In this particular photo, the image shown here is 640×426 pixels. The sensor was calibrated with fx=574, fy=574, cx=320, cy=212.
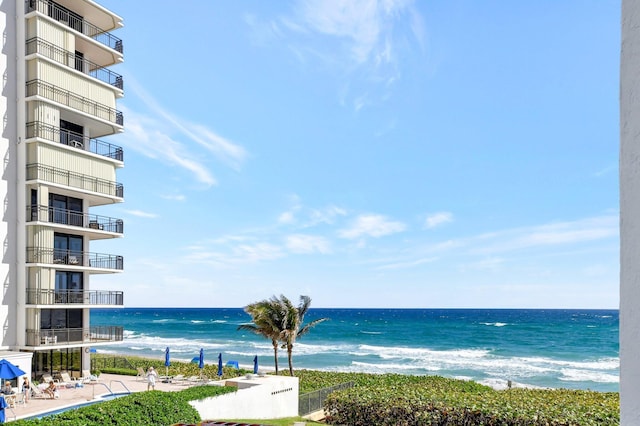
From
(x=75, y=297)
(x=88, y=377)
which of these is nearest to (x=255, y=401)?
(x=88, y=377)

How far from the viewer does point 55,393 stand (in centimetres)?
2412

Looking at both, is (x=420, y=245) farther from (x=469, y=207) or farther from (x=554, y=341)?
(x=554, y=341)

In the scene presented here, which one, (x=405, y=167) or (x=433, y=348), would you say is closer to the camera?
(x=405, y=167)

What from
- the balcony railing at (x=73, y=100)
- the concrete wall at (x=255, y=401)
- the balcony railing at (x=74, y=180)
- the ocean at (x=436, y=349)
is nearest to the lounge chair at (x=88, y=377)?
the balcony railing at (x=74, y=180)

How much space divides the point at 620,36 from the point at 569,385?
5510cm

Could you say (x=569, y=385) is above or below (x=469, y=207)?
below

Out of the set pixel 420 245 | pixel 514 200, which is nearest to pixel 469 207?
pixel 514 200

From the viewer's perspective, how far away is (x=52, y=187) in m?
28.8

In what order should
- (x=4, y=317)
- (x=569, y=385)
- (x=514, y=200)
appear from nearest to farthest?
1. (x=4, y=317)
2. (x=569, y=385)
3. (x=514, y=200)

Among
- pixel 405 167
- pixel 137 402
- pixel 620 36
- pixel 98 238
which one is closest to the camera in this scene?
pixel 620 36

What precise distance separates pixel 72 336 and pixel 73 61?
1453 cm

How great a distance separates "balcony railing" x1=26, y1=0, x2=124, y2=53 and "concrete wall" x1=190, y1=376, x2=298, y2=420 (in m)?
21.2

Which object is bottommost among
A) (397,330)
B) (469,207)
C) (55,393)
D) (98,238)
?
(397,330)

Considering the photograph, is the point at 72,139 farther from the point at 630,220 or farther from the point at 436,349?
the point at 436,349
